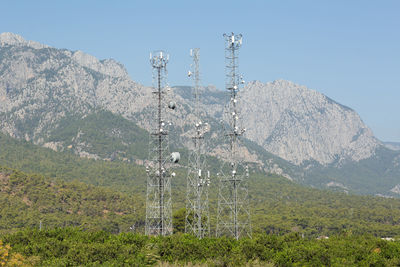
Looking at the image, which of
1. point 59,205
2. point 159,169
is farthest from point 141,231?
point 159,169

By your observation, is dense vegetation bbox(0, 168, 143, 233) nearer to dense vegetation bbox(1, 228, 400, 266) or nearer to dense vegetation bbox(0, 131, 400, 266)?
dense vegetation bbox(0, 131, 400, 266)

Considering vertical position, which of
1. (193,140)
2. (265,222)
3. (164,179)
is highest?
(193,140)

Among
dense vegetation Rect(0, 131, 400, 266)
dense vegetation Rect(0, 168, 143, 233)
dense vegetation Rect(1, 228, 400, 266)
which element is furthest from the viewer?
dense vegetation Rect(0, 168, 143, 233)

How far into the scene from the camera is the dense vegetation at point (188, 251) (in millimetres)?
35969

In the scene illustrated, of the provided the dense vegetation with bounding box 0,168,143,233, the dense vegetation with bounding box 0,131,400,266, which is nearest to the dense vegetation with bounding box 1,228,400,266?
the dense vegetation with bounding box 0,131,400,266

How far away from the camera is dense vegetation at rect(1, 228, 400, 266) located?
36.0 metres

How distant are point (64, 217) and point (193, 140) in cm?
7962

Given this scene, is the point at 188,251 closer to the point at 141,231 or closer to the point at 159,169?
the point at 159,169

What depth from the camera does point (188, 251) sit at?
41469mm

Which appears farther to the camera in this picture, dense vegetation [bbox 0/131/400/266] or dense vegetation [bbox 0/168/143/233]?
dense vegetation [bbox 0/168/143/233]

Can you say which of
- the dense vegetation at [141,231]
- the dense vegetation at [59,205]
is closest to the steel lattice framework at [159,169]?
the dense vegetation at [141,231]

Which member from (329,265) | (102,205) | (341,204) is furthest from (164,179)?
(341,204)

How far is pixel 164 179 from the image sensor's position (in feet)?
166

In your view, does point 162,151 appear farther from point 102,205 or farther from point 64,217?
point 102,205
